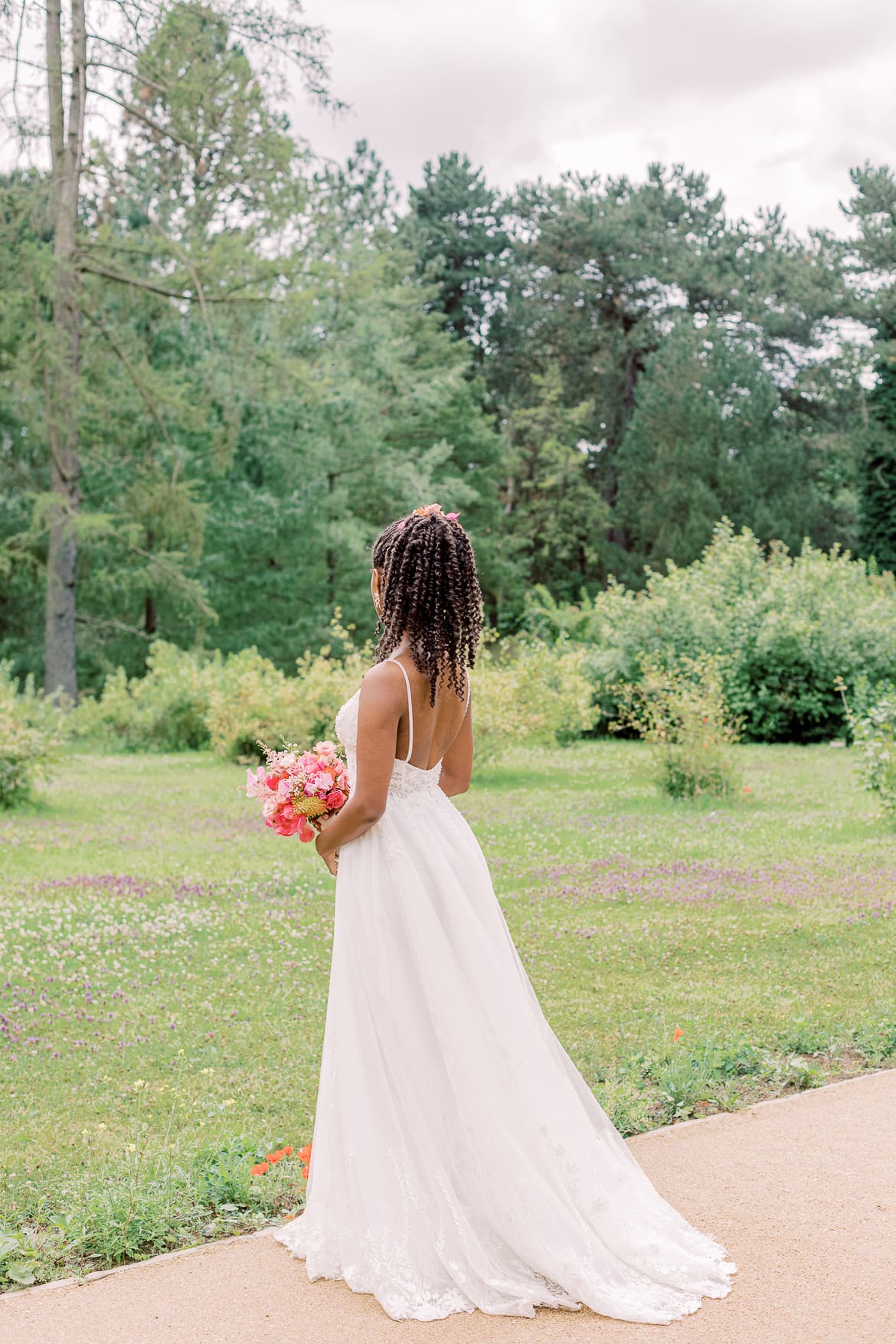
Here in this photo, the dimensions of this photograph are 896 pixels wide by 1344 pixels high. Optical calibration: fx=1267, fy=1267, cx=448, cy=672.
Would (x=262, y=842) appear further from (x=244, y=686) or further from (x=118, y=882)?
(x=244, y=686)

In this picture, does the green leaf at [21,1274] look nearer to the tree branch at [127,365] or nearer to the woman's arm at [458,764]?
the woman's arm at [458,764]

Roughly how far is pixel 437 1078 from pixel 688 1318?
0.84 m

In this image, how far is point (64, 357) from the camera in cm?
2225

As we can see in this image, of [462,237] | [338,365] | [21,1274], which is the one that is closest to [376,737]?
[21,1274]

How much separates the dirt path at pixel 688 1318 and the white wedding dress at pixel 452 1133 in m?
0.07

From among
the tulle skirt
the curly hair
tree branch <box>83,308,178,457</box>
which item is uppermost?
tree branch <box>83,308,178,457</box>

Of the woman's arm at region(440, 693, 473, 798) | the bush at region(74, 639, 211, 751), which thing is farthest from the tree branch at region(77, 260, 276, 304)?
the woman's arm at region(440, 693, 473, 798)

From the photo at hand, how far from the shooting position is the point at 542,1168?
3359 mm

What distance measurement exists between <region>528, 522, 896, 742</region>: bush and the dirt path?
14.8m

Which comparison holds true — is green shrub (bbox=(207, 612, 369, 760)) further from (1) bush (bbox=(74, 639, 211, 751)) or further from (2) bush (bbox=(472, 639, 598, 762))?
(2) bush (bbox=(472, 639, 598, 762))

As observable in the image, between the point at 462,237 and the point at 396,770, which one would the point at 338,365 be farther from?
the point at 396,770

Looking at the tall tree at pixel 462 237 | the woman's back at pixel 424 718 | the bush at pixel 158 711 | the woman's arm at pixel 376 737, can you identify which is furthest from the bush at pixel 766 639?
the tall tree at pixel 462 237

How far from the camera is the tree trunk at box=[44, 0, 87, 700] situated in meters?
21.4

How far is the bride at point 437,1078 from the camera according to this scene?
322 centimetres
